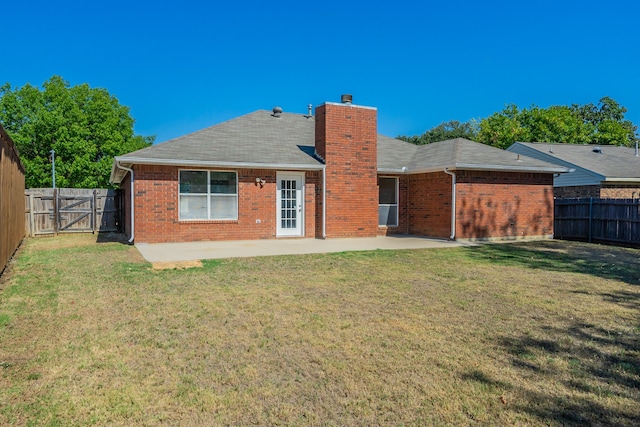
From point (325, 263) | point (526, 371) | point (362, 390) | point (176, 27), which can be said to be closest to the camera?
point (362, 390)

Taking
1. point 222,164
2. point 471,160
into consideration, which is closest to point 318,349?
point 222,164

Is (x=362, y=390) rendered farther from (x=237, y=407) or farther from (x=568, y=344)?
(x=568, y=344)

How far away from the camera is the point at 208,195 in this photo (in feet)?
43.8

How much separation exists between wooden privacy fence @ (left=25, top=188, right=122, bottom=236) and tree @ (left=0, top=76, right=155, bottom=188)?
18204 mm

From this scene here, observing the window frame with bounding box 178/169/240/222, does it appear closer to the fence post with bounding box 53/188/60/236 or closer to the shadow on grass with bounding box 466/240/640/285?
A: the shadow on grass with bounding box 466/240/640/285

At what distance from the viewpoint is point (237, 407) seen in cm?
302

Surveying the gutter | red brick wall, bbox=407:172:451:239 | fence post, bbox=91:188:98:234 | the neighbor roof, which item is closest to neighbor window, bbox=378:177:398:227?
red brick wall, bbox=407:172:451:239

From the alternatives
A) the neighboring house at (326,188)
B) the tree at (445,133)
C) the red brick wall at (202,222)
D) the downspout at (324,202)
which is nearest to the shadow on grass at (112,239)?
the neighboring house at (326,188)

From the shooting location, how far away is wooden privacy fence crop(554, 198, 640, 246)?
13.8 m

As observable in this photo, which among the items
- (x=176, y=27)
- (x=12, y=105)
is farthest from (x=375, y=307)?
(x=12, y=105)

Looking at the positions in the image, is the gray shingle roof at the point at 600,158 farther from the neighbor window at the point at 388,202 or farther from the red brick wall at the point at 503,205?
the neighbor window at the point at 388,202

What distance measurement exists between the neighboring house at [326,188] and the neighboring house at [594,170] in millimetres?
5724

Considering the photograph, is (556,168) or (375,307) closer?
(375,307)

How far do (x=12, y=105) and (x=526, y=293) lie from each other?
41.3 m
